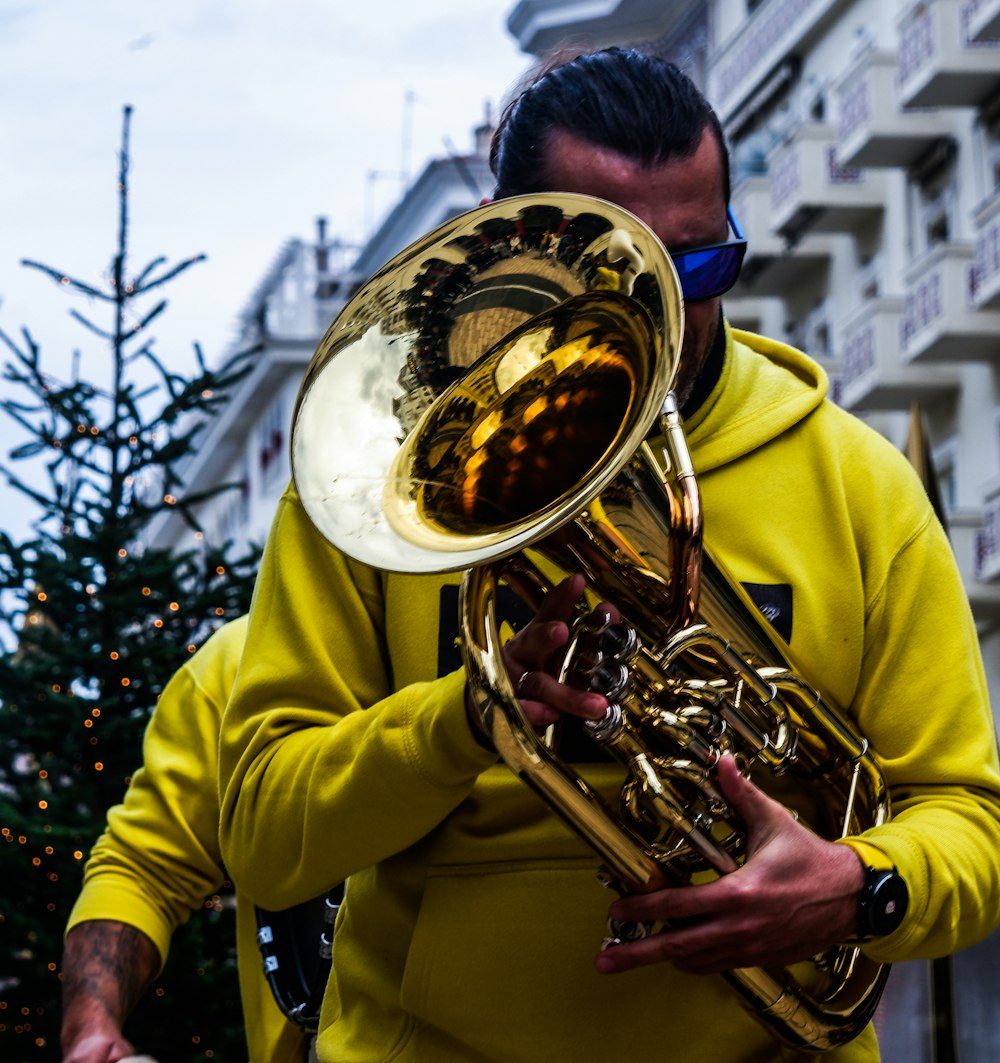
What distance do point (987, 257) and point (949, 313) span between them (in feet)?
2.74

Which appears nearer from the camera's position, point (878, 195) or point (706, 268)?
point (706, 268)

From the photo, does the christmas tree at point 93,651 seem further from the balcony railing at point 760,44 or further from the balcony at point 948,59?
the balcony railing at point 760,44

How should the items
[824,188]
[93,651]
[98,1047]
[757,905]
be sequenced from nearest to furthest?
[757,905]
[98,1047]
[93,651]
[824,188]

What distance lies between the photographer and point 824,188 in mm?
27172

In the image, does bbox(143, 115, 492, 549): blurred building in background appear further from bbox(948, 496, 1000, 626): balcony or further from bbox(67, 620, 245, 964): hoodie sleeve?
bbox(67, 620, 245, 964): hoodie sleeve

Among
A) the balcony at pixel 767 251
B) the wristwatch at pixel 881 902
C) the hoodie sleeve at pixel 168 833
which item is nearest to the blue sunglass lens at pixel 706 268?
the wristwatch at pixel 881 902

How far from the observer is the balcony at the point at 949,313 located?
23625mm

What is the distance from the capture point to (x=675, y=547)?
106 inches

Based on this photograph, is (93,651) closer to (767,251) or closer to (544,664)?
(544,664)

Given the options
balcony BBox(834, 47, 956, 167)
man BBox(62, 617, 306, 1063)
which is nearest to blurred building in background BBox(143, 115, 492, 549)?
balcony BBox(834, 47, 956, 167)

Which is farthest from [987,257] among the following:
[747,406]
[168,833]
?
[747,406]

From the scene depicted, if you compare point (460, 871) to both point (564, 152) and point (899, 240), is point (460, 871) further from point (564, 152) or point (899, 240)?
point (899, 240)

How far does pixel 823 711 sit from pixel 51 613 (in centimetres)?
581

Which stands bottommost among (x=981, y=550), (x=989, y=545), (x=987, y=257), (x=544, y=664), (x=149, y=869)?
(x=981, y=550)
